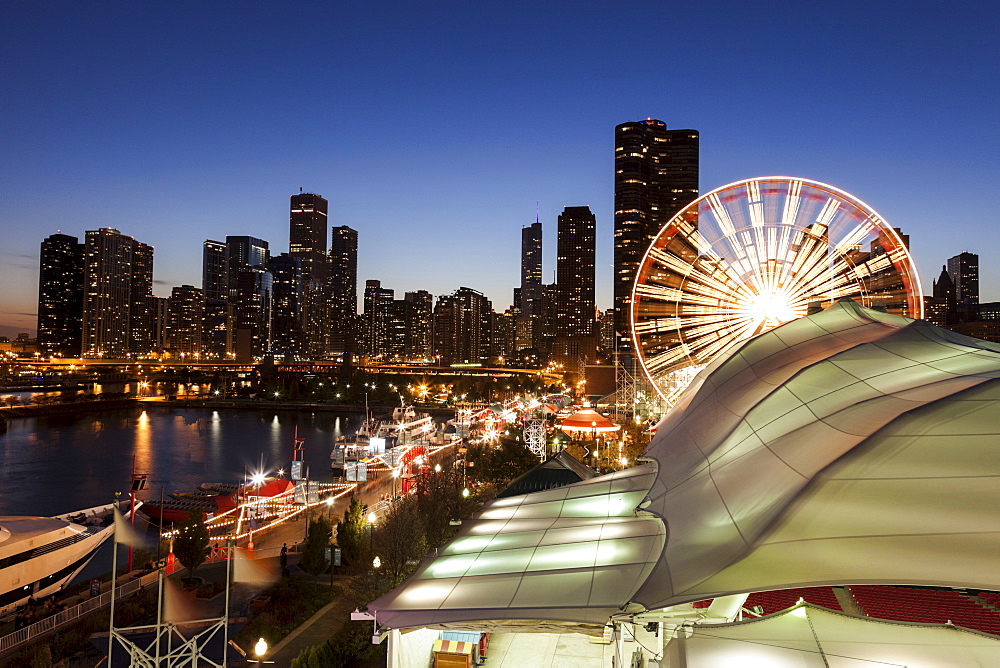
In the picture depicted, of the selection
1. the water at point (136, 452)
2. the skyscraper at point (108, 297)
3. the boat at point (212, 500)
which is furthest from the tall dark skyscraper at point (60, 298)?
the boat at point (212, 500)

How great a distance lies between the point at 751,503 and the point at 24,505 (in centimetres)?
3774

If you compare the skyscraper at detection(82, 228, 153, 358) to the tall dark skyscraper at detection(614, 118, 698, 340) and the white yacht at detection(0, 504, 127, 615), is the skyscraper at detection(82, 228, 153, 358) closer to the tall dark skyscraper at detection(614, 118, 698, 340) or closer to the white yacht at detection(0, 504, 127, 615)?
the tall dark skyscraper at detection(614, 118, 698, 340)

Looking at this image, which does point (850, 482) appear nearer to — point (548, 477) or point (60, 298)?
point (548, 477)

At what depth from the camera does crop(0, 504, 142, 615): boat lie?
17859 millimetres

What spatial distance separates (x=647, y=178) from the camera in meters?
165

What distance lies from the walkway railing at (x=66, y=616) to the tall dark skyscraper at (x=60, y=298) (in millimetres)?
Answer: 190060

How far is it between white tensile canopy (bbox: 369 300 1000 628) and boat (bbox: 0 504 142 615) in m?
15.8

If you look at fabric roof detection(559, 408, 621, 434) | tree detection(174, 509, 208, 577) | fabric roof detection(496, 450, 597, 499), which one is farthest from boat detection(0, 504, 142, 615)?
fabric roof detection(559, 408, 621, 434)

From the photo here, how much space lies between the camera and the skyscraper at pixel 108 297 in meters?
183

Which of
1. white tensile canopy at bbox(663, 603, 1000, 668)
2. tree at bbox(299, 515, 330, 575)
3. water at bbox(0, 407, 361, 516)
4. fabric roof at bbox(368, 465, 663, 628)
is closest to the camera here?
white tensile canopy at bbox(663, 603, 1000, 668)

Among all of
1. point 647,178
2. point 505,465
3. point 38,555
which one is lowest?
point 38,555

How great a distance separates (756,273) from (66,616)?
2086cm

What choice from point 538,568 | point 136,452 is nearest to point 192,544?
point 538,568

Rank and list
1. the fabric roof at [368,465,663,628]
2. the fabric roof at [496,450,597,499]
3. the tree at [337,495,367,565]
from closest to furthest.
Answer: the fabric roof at [368,465,663,628] < the tree at [337,495,367,565] < the fabric roof at [496,450,597,499]
